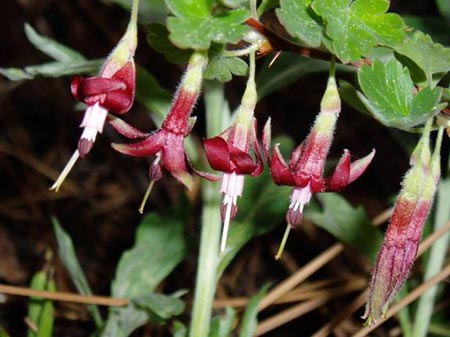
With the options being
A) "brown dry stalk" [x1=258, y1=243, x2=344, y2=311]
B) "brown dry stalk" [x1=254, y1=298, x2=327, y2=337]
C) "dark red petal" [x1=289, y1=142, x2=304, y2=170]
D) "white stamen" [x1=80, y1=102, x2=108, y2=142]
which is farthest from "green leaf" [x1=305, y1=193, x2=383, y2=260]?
"white stamen" [x1=80, y1=102, x2=108, y2=142]

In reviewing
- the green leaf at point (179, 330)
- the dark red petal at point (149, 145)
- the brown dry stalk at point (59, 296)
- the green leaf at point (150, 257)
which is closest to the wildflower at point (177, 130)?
the dark red petal at point (149, 145)

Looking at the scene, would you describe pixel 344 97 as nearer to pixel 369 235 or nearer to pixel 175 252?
pixel 369 235

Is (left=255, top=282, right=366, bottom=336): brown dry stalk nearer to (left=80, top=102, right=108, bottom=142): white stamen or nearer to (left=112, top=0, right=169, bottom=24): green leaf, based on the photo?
(left=112, top=0, right=169, bottom=24): green leaf

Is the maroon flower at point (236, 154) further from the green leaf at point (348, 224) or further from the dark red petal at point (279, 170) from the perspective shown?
the green leaf at point (348, 224)

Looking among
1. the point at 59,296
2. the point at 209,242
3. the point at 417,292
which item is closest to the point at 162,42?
the point at 209,242

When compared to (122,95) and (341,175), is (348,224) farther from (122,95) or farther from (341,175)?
(122,95)

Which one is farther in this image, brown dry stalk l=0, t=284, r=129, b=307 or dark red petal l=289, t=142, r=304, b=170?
brown dry stalk l=0, t=284, r=129, b=307
